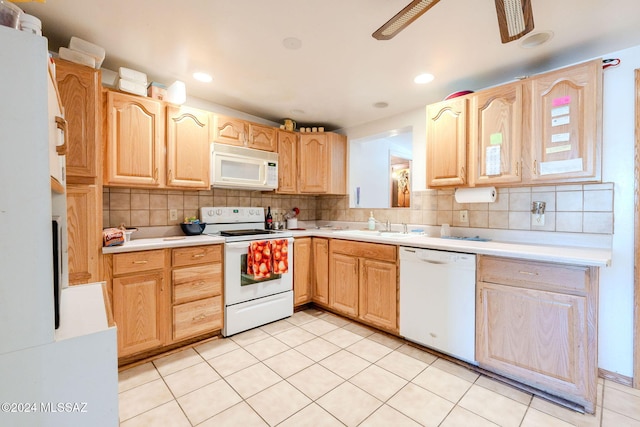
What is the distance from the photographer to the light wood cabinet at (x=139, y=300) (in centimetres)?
204

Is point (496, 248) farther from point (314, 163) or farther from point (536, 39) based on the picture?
point (314, 163)

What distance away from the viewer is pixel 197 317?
2.39 m

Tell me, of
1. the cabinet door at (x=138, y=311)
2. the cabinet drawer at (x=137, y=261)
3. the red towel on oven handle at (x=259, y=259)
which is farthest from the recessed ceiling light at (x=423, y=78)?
the cabinet door at (x=138, y=311)

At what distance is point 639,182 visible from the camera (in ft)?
6.03

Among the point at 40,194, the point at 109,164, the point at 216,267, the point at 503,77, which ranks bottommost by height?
the point at 216,267

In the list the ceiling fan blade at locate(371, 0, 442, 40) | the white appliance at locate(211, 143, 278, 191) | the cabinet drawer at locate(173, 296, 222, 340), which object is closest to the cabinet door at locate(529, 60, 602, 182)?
the ceiling fan blade at locate(371, 0, 442, 40)

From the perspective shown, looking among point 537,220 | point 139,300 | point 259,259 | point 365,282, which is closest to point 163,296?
point 139,300

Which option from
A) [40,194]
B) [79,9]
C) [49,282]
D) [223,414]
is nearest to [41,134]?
[40,194]

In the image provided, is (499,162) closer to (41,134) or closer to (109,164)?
(41,134)

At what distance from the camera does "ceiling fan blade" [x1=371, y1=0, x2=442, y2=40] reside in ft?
3.81

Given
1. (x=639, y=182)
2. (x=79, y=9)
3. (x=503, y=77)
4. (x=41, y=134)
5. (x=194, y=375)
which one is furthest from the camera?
(x=503, y=77)

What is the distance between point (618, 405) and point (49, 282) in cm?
281

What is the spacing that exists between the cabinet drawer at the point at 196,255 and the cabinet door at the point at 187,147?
0.61m

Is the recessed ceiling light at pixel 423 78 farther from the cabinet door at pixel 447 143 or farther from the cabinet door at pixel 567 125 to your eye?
the cabinet door at pixel 567 125
